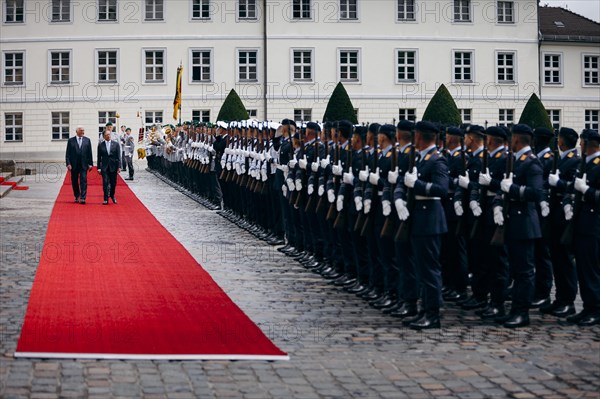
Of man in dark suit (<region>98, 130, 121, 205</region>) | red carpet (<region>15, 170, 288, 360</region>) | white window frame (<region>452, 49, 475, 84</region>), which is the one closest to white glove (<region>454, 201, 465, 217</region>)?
red carpet (<region>15, 170, 288, 360</region>)

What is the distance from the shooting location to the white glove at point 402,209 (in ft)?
35.0

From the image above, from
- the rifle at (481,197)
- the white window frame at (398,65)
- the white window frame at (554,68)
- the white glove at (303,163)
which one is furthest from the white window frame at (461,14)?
the rifle at (481,197)

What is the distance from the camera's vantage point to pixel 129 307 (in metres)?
11.4

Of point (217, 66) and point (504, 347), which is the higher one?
point (217, 66)

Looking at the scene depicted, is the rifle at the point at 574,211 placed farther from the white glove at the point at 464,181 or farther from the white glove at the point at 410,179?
the white glove at the point at 410,179

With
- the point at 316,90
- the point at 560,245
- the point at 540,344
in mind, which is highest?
the point at 316,90

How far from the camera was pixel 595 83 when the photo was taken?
6494 cm

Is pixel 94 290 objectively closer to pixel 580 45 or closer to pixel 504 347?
pixel 504 347

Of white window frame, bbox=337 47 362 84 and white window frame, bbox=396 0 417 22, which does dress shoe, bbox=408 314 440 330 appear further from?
white window frame, bbox=396 0 417 22

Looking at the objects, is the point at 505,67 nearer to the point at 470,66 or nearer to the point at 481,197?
the point at 470,66

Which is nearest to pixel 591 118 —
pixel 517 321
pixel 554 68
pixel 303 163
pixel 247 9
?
pixel 554 68

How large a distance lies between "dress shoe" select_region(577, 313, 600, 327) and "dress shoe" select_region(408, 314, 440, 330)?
59.9 inches

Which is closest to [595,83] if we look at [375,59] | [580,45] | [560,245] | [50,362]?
[580,45]

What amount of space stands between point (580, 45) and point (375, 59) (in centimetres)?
1298
